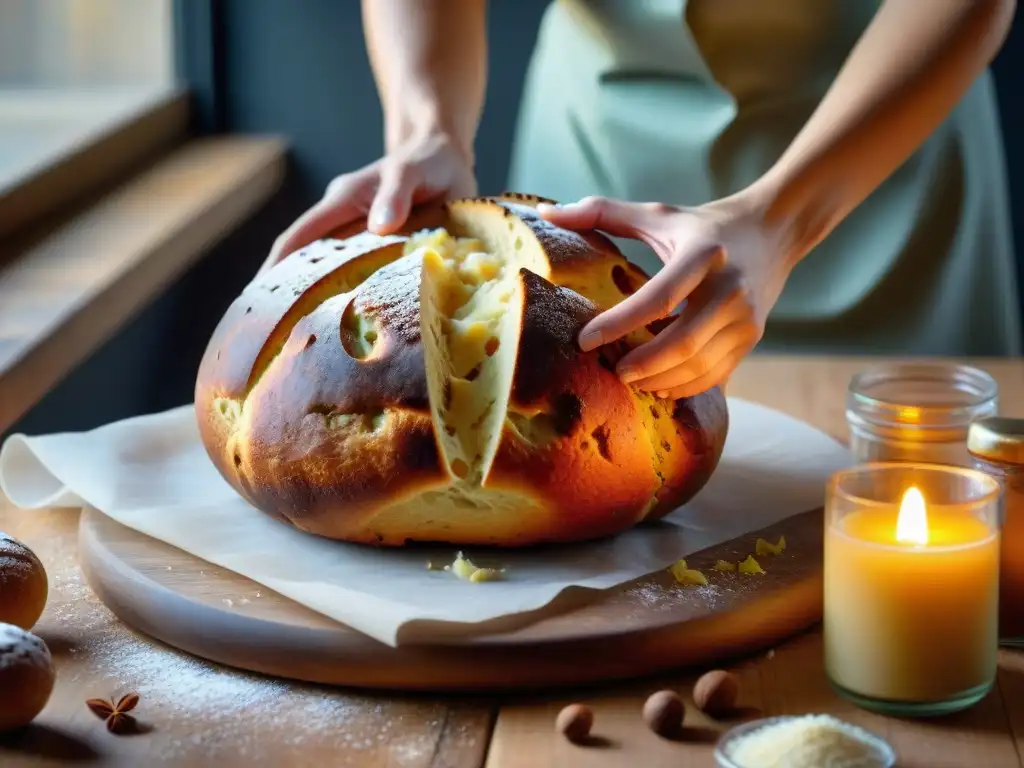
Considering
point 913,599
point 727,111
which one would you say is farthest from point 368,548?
point 727,111

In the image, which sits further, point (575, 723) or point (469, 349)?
point (469, 349)

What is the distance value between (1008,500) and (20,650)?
740 mm

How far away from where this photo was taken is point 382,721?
1026 mm

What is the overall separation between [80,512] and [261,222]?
2052mm

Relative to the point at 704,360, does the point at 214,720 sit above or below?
below

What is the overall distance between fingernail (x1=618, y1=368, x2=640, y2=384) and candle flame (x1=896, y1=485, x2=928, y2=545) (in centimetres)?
31

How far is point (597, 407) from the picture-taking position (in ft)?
4.05

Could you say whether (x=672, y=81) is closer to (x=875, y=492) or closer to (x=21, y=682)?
(x=875, y=492)

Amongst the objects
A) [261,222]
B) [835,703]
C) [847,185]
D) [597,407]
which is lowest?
[261,222]

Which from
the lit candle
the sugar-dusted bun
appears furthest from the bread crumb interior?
the lit candle

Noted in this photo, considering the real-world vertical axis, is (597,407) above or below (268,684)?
above

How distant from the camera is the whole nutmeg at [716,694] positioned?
3.33 ft

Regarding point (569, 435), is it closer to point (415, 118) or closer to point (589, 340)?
point (589, 340)

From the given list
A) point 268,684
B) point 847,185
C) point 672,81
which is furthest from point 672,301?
point 672,81
